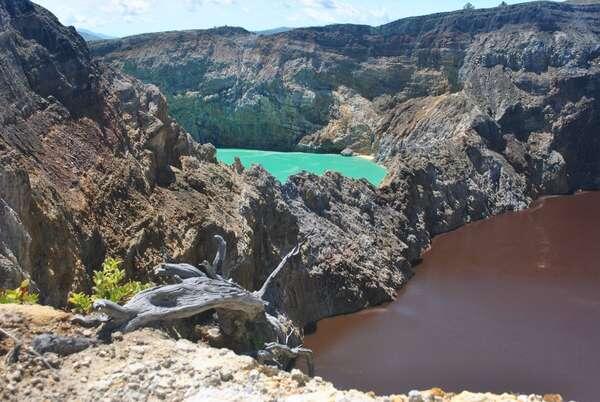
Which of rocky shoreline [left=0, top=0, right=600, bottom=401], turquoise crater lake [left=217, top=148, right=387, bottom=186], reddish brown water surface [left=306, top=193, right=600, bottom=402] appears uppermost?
rocky shoreline [left=0, top=0, right=600, bottom=401]

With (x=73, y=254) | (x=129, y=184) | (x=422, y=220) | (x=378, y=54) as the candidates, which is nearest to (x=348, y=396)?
(x=73, y=254)

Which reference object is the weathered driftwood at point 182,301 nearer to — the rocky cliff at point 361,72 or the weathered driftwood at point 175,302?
the weathered driftwood at point 175,302

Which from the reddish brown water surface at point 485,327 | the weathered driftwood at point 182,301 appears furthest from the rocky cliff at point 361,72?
the weathered driftwood at point 182,301

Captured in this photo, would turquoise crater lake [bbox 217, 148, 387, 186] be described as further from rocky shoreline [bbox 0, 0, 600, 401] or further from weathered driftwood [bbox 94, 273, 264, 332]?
weathered driftwood [bbox 94, 273, 264, 332]

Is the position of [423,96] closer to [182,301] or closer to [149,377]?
[182,301]

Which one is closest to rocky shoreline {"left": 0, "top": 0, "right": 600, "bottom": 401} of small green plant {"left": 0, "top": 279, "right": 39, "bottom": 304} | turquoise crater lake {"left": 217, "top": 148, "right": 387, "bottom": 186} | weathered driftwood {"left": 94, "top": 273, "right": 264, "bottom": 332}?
small green plant {"left": 0, "top": 279, "right": 39, "bottom": 304}

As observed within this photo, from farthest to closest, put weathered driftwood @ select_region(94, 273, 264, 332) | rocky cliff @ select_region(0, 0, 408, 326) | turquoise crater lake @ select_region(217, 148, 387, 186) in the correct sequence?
turquoise crater lake @ select_region(217, 148, 387, 186), rocky cliff @ select_region(0, 0, 408, 326), weathered driftwood @ select_region(94, 273, 264, 332)
